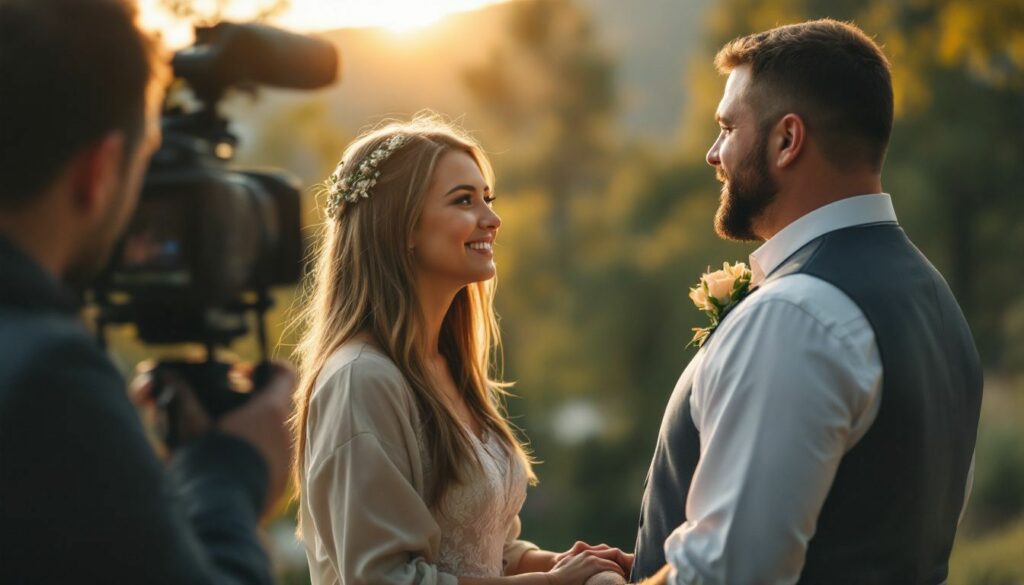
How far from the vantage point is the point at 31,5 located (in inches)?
45.1

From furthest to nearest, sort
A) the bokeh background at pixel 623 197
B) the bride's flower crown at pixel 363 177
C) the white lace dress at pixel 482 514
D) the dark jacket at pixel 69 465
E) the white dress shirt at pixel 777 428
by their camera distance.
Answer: the bokeh background at pixel 623 197 → the bride's flower crown at pixel 363 177 → the white lace dress at pixel 482 514 → the white dress shirt at pixel 777 428 → the dark jacket at pixel 69 465

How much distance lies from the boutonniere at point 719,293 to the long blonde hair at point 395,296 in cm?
51

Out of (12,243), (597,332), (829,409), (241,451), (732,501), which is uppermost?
(12,243)

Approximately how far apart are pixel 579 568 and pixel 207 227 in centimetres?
102

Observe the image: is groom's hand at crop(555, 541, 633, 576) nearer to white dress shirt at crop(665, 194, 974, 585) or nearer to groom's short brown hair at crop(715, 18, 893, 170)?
white dress shirt at crop(665, 194, 974, 585)

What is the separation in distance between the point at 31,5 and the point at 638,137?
2070 cm

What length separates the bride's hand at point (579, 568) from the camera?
2346 mm

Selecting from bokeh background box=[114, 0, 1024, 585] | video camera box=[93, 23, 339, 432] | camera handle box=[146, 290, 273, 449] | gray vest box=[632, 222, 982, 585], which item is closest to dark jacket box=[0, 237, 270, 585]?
camera handle box=[146, 290, 273, 449]

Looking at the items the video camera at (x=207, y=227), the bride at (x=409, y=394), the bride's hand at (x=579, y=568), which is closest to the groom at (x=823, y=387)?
the bride's hand at (x=579, y=568)

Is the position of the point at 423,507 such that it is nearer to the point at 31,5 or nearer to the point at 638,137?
the point at 31,5

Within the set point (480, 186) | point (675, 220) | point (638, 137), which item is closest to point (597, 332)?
point (675, 220)

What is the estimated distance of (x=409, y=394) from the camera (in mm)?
2256

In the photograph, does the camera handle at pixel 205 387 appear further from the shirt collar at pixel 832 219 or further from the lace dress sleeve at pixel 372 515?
the shirt collar at pixel 832 219

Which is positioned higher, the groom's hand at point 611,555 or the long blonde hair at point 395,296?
the long blonde hair at point 395,296
